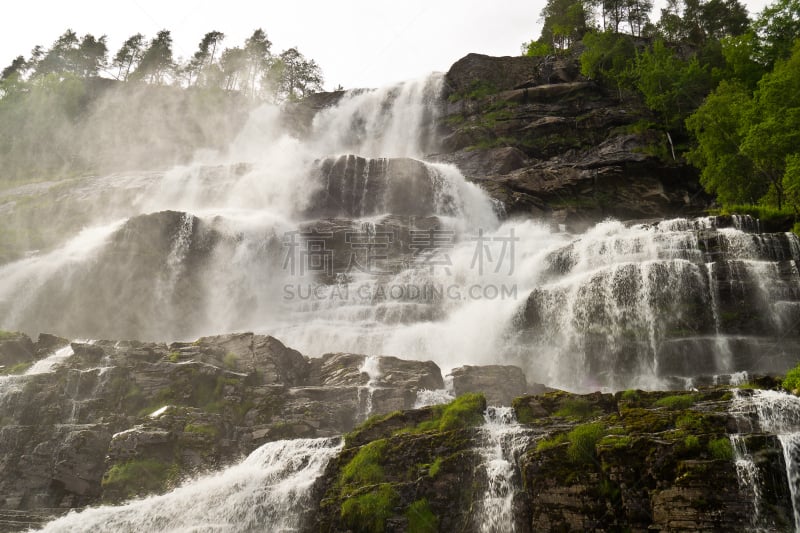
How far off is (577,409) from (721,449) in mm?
3400

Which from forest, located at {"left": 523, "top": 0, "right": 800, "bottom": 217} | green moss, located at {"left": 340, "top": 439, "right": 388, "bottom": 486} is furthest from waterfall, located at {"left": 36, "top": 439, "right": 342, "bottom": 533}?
forest, located at {"left": 523, "top": 0, "right": 800, "bottom": 217}

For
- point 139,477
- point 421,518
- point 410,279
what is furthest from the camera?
point 410,279

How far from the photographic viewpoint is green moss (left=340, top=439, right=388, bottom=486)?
40.2 feet

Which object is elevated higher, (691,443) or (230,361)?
(230,361)

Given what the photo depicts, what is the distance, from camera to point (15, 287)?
104ft

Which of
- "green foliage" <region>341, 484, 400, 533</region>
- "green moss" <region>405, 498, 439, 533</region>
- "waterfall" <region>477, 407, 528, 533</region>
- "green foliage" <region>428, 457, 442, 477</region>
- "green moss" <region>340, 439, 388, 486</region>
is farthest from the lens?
"green moss" <region>340, 439, 388, 486</region>

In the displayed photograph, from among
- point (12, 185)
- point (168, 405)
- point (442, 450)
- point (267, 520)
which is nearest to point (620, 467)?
point (442, 450)

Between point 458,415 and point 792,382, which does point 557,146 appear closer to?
point 792,382

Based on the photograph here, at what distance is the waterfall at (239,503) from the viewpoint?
12.9 m

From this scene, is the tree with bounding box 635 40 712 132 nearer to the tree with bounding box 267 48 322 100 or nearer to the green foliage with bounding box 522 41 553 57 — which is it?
the green foliage with bounding box 522 41 553 57

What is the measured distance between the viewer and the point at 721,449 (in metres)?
9.70

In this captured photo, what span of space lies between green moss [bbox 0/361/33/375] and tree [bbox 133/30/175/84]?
5896 cm

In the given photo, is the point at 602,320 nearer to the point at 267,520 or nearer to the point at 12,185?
the point at 267,520

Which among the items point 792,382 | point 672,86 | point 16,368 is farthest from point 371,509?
point 672,86
